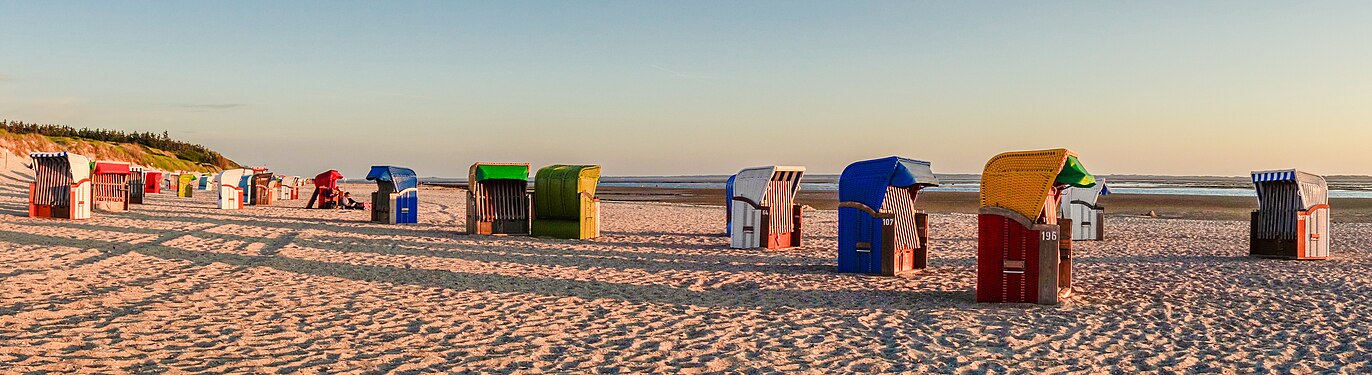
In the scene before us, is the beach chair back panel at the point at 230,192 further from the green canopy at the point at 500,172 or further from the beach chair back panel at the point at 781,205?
the beach chair back panel at the point at 781,205

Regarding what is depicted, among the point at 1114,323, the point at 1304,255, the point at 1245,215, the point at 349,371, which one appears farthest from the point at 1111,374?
the point at 1245,215

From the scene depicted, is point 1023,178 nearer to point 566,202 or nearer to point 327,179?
point 566,202

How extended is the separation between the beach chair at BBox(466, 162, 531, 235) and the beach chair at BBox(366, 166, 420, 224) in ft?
12.7

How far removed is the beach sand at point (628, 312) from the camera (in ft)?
21.6

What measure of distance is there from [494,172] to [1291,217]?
15.4 m

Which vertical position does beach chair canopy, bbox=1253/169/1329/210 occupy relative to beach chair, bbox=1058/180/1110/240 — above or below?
above

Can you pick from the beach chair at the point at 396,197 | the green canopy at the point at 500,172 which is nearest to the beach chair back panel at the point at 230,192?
the beach chair at the point at 396,197

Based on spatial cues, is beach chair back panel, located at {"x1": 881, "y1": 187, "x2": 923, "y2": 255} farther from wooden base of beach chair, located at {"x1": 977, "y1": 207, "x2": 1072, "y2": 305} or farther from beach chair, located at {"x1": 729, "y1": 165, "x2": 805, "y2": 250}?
beach chair, located at {"x1": 729, "y1": 165, "x2": 805, "y2": 250}

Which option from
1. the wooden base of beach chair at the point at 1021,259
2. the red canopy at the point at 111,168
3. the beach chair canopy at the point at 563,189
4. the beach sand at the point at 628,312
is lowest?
the beach sand at the point at 628,312

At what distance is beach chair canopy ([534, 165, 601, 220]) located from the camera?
1812cm

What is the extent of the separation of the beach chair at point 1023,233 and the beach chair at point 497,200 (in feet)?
39.9

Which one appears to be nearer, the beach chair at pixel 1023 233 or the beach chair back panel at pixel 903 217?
the beach chair at pixel 1023 233

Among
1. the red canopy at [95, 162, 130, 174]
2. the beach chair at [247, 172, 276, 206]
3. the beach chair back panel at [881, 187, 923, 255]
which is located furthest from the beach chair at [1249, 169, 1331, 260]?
the beach chair at [247, 172, 276, 206]

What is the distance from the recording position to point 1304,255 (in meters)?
14.5
